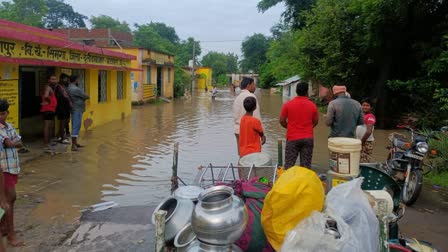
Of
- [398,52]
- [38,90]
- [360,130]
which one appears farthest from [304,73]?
[360,130]

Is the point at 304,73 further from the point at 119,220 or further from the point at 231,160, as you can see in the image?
the point at 119,220

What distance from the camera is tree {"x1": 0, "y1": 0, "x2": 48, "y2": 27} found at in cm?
5946

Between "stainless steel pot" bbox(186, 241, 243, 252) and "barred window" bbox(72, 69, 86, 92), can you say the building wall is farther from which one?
"stainless steel pot" bbox(186, 241, 243, 252)

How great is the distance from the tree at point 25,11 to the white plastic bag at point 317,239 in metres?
63.1

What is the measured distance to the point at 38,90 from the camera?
45.3ft

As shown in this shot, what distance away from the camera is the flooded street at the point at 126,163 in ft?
21.1

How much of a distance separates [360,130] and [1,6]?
6599 cm

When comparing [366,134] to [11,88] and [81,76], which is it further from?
[81,76]

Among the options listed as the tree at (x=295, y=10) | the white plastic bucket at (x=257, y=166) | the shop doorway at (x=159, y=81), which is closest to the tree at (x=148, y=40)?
the shop doorway at (x=159, y=81)

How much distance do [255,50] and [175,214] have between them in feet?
266

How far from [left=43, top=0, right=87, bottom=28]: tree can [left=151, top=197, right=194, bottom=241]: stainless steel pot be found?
87999mm

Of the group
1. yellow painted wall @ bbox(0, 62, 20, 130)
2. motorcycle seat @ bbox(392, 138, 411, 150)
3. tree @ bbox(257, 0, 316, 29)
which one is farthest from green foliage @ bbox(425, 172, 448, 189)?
tree @ bbox(257, 0, 316, 29)

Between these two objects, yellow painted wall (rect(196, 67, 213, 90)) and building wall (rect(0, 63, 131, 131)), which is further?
yellow painted wall (rect(196, 67, 213, 90))

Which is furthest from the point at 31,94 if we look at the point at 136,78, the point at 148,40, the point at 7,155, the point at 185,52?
the point at 185,52
